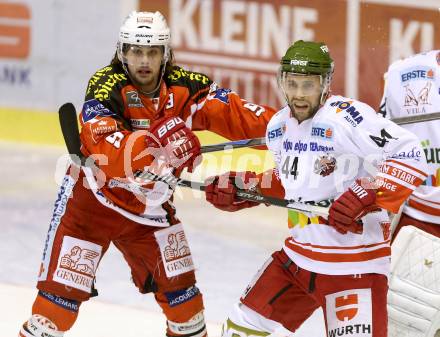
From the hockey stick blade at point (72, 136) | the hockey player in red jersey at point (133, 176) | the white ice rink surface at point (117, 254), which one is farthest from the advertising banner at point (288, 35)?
the hockey stick blade at point (72, 136)

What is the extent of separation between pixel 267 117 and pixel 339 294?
88 cm

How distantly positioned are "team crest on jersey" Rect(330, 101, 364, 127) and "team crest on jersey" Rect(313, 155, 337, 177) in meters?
0.13

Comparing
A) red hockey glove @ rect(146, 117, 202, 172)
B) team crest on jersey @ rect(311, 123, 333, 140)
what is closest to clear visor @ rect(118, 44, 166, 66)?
red hockey glove @ rect(146, 117, 202, 172)

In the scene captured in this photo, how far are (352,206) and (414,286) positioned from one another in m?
0.84

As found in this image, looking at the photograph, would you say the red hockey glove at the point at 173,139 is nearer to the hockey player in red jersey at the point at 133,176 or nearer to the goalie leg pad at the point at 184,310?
the hockey player in red jersey at the point at 133,176

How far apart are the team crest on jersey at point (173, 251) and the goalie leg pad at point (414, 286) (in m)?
0.70

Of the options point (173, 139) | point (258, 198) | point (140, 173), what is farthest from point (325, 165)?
point (140, 173)

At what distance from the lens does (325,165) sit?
3.77 m

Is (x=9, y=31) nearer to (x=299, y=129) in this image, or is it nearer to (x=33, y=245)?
(x=33, y=245)

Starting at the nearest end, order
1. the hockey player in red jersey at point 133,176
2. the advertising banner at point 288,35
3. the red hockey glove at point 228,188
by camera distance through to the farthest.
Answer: the red hockey glove at point 228,188 → the hockey player in red jersey at point 133,176 → the advertising banner at point 288,35

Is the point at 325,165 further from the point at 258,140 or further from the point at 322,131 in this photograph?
the point at 258,140

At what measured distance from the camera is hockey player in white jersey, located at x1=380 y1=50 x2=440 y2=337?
14.2 feet

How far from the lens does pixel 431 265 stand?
4.35 m

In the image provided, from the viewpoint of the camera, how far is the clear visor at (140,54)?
13.9 feet
